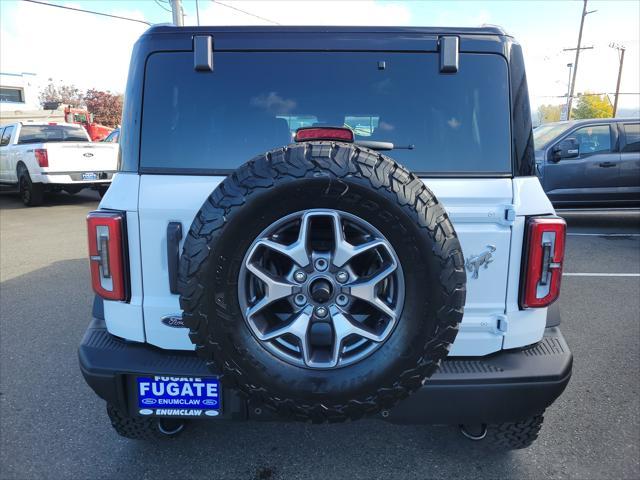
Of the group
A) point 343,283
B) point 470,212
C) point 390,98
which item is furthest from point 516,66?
point 343,283

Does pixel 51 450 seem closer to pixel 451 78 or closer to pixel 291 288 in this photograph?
pixel 291 288

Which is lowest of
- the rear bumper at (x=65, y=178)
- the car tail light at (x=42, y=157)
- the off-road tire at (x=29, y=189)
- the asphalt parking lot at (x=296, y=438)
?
the off-road tire at (x=29, y=189)

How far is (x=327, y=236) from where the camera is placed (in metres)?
1.80

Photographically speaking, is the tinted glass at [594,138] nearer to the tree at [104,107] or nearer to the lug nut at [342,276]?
the lug nut at [342,276]

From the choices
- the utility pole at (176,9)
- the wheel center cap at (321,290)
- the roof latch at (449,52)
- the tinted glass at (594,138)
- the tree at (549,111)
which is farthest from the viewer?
the tree at (549,111)

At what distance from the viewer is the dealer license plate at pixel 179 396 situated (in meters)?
1.88

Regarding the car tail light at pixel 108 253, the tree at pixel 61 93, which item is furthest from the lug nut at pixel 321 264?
the tree at pixel 61 93

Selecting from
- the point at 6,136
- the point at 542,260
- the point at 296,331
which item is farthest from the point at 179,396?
the point at 6,136

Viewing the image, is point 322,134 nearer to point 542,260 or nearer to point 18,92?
point 542,260

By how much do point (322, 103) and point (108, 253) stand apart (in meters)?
1.11

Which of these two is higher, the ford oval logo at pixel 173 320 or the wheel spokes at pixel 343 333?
the wheel spokes at pixel 343 333

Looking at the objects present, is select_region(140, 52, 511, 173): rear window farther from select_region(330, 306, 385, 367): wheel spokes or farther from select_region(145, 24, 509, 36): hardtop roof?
select_region(330, 306, 385, 367): wheel spokes

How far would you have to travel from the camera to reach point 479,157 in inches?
77.4

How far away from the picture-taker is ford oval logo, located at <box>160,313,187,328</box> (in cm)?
195
